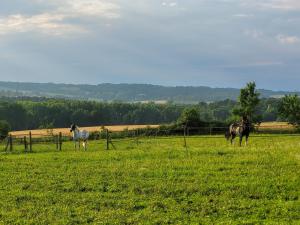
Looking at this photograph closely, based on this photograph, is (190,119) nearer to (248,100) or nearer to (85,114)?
(248,100)

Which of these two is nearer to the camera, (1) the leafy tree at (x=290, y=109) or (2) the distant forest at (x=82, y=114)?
(1) the leafy tree at (x=290, y=109)

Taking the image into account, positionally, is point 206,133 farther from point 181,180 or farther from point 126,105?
point 126,105

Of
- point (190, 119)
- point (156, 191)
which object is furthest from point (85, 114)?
point (156, 191)

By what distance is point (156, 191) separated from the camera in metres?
15.2

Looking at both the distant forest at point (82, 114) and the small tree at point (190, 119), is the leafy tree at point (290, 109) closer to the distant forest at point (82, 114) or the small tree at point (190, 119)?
the small tree at point (190, 119)

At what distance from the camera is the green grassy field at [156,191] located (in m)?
12.2

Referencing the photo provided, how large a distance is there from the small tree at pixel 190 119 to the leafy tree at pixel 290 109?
17.3m

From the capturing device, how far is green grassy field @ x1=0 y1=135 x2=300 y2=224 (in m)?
12.2

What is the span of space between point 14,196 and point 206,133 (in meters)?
51.6

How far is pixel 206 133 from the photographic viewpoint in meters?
65.1

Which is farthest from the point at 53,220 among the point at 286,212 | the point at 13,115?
the point at 13,115

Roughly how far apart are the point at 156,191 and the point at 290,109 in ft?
235

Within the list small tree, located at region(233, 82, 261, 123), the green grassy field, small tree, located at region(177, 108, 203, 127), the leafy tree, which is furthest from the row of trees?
the green grassy field

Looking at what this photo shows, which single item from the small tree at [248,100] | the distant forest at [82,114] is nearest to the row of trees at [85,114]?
the distant forest at [82,114]
